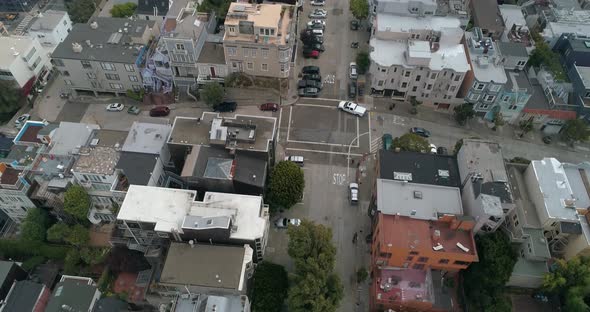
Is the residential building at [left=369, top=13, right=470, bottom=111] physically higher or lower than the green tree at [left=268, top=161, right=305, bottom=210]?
higher

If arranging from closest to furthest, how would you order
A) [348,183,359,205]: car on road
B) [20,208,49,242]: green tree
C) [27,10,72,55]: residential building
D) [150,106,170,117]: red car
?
[20,208,49,242]: green tree < [348,183,359,205]: car on road < [150,106,170,117]: red car < [27,10,72,55]: residential building

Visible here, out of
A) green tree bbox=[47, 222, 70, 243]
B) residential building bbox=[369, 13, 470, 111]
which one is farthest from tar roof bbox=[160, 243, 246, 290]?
residential building bbox=[369, 13, 470, 111]

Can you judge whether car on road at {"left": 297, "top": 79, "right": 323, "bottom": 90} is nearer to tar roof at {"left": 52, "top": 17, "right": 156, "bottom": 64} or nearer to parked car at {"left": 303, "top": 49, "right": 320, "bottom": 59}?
parked car at {"left": 303, "top": 49, "right": 320, "bottom": 59}

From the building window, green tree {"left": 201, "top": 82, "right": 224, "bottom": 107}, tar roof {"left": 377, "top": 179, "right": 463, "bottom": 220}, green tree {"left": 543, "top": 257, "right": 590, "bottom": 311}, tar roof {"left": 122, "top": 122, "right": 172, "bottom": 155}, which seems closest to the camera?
green tree {"left": 543, "top": 257, "right": 590, "bottom": 311}

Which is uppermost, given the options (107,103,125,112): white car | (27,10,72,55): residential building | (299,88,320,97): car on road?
(27,10,72,55): residential building

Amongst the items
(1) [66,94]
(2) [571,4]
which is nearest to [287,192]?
(1) [66,94]

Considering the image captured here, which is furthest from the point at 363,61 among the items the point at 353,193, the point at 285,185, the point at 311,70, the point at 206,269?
the point at 206,269

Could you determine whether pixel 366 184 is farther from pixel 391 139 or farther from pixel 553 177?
pixel 553 177
